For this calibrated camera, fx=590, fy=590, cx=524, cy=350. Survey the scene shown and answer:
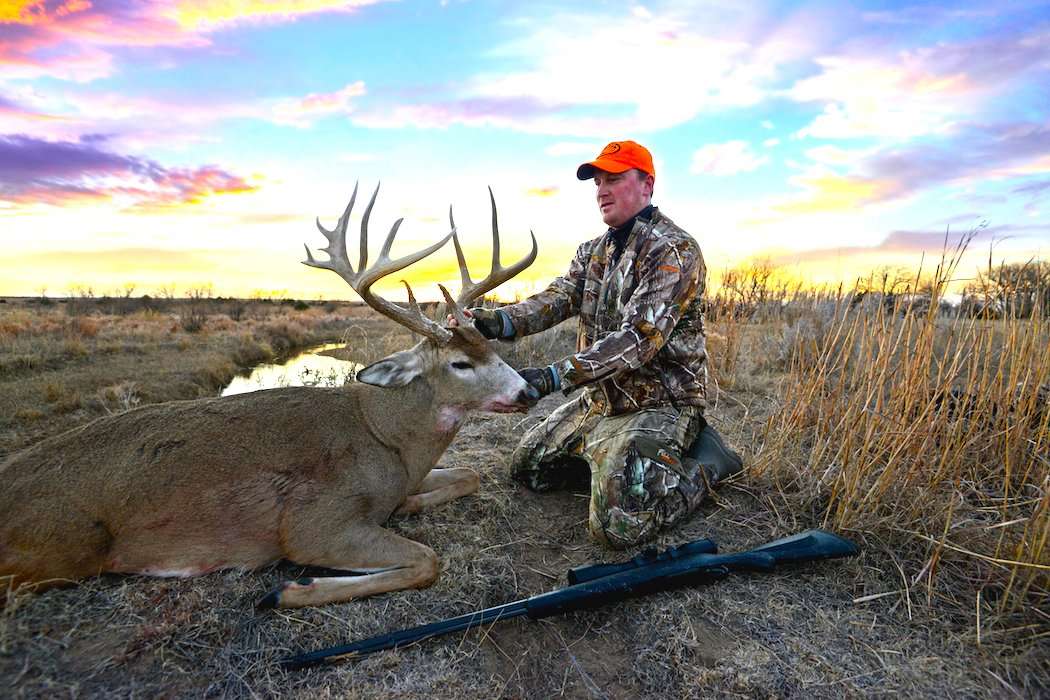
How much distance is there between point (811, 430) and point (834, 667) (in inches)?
104

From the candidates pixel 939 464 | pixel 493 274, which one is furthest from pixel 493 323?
pixel 939 464

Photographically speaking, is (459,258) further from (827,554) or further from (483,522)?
(827,554)

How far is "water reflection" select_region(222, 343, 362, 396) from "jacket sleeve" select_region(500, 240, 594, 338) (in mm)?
4835

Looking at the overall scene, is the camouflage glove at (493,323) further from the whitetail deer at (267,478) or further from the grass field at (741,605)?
the grass field at (741,605)

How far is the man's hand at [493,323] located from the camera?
4508 millimetres

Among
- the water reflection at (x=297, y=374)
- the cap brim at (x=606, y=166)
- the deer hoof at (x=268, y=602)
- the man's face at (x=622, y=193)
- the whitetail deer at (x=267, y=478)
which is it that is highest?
the cap brim at (x=606, y=166)

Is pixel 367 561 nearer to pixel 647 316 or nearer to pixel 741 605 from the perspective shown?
pixel 741 605

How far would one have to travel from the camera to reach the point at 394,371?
3896 millimetres

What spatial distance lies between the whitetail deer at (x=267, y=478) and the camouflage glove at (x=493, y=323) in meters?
0.61

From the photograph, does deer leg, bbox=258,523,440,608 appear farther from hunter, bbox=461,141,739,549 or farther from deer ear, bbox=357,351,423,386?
hunter, bbox=461,141,739,549

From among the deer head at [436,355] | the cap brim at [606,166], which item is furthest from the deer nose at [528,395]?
the cap brim at [606,166]

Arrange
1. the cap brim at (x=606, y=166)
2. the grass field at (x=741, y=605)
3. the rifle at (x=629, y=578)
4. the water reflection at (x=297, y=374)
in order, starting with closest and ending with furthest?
the grass field at (x=741, y=605) → the rifle at (x=629, y=578) → the cap brim at (x=606, y=166) → the water reflection at (x=297, y=374)

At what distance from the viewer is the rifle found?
270cm

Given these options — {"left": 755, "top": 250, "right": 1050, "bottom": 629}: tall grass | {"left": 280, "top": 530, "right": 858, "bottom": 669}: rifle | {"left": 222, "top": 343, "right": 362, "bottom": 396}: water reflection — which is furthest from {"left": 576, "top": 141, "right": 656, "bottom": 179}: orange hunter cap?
{"left": 222, "top": 343, "right": 362, "bottom": 396}: water reflection
